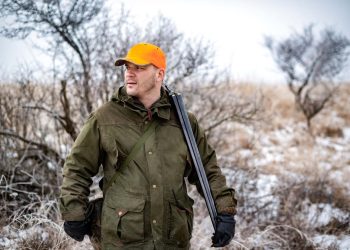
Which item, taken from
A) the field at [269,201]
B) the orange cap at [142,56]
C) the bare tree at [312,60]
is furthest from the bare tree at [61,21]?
the bare tree at [312,60]

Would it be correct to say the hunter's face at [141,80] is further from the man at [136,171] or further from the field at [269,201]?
the field at [269,201]

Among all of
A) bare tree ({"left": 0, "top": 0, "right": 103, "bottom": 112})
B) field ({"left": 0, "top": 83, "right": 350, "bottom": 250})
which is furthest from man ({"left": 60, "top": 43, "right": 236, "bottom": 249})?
bare tree ({"left": 0, "top": 0, "right": 103, "bottom": 112})

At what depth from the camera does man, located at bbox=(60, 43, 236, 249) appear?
2191mm

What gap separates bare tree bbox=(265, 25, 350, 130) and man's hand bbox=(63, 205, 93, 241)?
35.6 ft

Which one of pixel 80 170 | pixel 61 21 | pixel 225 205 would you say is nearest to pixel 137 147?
pixel 80 170

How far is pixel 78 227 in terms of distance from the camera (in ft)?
7.15

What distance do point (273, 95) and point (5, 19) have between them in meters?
11.2

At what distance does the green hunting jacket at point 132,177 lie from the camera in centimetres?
219

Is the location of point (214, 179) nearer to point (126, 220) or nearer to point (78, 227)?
point (126, 220)

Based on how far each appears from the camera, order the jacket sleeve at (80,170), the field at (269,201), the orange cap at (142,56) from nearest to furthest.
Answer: the jacket sleeve at (80,170) < the orange cap at (142,56) < the field at (269,201)

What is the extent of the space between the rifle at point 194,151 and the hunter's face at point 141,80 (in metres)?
0.16

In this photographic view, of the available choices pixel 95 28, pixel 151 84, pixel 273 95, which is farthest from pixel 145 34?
pixel 273 95

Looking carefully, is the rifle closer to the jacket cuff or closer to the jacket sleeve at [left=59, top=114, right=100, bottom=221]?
the jacket cuff

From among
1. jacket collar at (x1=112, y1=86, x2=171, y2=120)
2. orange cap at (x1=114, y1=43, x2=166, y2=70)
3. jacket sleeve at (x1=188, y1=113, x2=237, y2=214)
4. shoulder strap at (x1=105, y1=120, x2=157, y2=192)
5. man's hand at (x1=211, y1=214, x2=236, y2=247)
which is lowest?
man's hand at (x1=211, y1=214, x2=236, y2=247)
